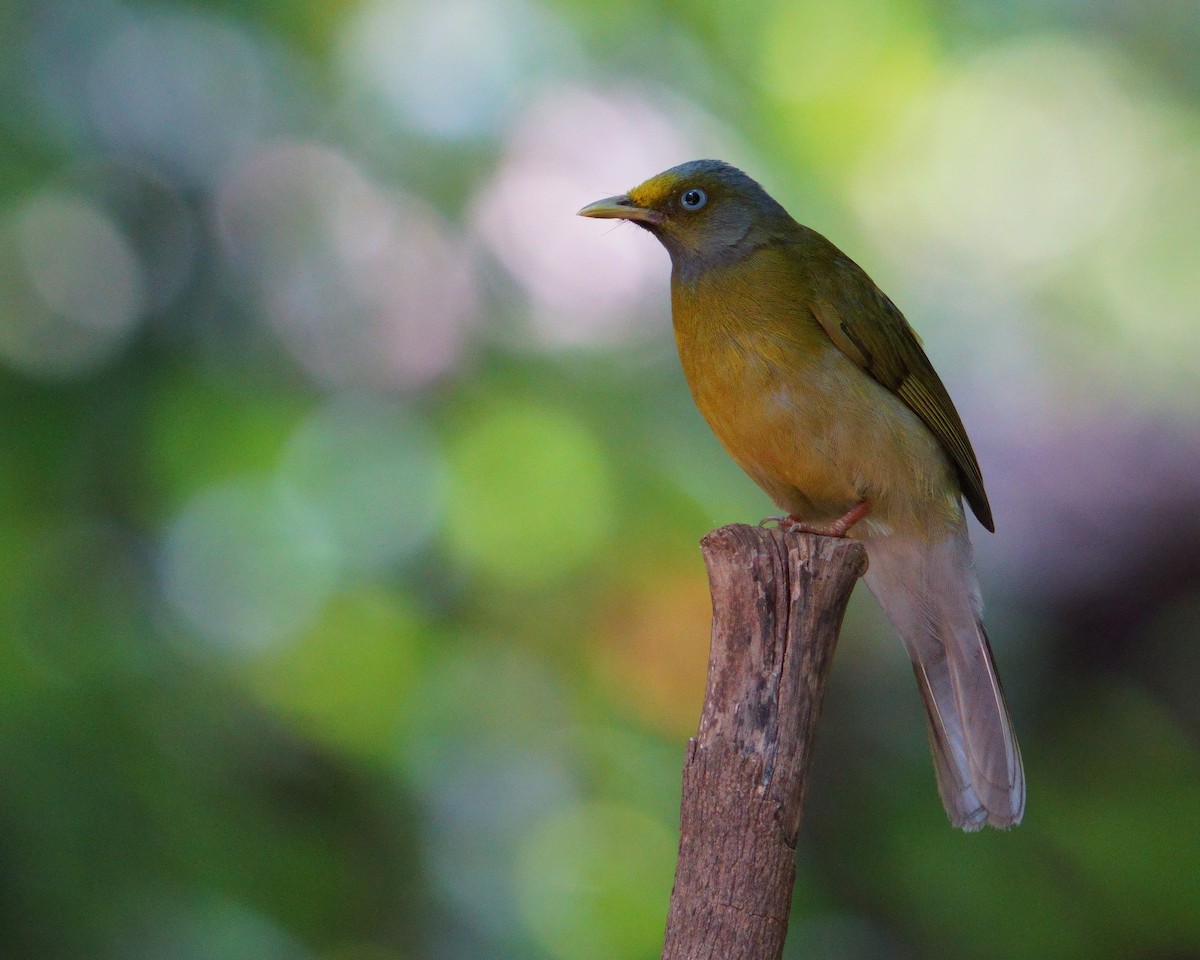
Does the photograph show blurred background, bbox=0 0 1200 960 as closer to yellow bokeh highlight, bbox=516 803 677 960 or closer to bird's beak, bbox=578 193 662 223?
yellow bokeh highlight, bbox=516 803 677 960

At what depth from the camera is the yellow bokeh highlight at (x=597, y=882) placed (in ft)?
14.5

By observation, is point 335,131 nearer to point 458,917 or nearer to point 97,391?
point 97,391

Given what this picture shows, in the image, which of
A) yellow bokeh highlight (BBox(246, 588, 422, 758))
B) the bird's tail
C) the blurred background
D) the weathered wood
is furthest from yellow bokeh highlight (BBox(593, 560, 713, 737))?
the weathered wood

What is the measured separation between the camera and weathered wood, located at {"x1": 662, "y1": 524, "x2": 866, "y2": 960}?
2088mm

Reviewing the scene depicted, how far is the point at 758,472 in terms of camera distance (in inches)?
120

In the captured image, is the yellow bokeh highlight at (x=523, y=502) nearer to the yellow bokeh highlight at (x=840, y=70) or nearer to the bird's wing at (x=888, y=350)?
the yellow bokeh highlight at (x=840, y=70)

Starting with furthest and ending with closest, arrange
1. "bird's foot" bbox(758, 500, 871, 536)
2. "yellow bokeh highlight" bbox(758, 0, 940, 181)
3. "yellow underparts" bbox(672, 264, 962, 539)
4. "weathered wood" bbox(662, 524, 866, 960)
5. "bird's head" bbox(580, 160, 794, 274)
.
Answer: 1. "yellow bokeh highlight" bbox(758, 0, 940, 181)
2. "bird's head" bbox(580, 160, 794, 274)
3. "bird's foot" bbox(758, 500, 871, 536)
4. "yellow underparts" bbox(672, 264, 962, 539)
5. "weathered wood" bbox(662, 524, 866, 960)

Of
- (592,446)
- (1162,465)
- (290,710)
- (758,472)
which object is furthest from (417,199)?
(1162,465)

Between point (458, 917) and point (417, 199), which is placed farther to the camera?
point (417, 199)

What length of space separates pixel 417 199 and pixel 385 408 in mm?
849

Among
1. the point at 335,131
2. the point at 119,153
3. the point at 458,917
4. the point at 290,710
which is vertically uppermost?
the point at 335,131

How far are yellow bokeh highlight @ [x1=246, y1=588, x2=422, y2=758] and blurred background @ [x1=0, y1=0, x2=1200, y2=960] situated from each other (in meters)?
0.02

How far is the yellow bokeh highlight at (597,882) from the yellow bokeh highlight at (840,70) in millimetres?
2533

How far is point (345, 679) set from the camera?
4.59 meters
